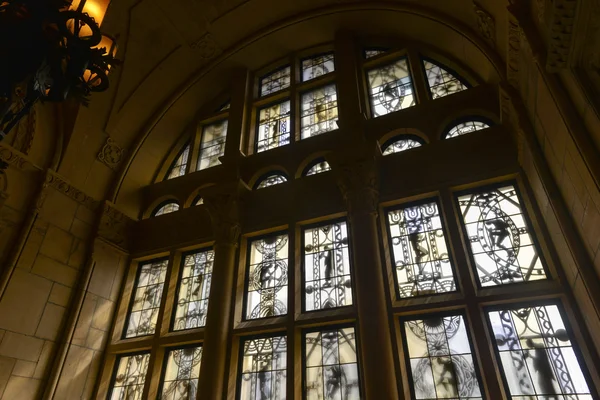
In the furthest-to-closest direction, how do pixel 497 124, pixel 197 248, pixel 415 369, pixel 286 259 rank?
pixel 197 248, pixel 286 259, pixel 497 124, pixel 415 369

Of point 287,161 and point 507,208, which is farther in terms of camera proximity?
point 287,161

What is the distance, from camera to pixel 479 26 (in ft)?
14.7

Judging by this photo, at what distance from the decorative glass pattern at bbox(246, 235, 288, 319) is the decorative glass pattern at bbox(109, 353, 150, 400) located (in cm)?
156

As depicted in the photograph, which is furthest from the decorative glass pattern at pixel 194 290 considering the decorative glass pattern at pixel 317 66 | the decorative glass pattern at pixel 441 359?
the decorative glass pattern at pixel 317 66

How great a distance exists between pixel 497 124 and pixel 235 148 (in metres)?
3.63

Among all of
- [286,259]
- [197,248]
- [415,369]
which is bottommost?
[415,369]

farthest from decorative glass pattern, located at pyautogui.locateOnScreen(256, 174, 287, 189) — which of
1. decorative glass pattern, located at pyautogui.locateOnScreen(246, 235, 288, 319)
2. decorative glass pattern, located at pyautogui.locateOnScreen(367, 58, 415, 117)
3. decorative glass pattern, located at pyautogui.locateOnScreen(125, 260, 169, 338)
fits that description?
decorative glass pattern, located at pyautogui.locateOnScreen(125, 260, 169, 338)

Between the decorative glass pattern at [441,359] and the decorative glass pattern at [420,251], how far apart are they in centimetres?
35

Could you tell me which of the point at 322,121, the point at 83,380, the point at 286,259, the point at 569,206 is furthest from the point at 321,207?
the point at 83,380

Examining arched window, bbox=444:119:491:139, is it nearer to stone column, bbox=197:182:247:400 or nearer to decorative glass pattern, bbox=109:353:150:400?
stone column, bbox=197:182:247:400

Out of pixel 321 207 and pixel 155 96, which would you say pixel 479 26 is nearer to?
pixel 321 207

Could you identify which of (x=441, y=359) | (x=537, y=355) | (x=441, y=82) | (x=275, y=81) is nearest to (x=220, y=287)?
(x=441, y=359)

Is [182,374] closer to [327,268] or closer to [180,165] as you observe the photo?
[327,268]

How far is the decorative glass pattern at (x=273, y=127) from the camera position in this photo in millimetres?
6238
